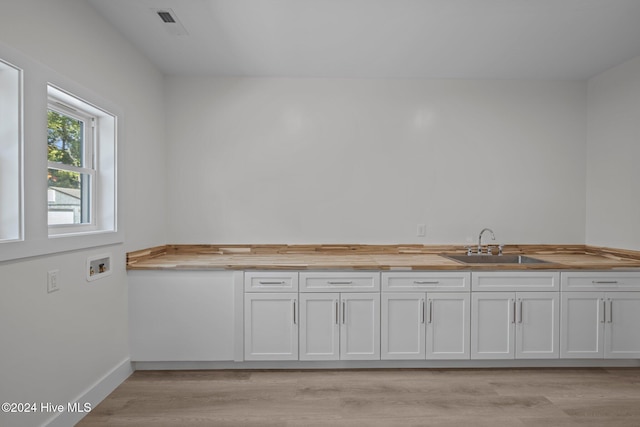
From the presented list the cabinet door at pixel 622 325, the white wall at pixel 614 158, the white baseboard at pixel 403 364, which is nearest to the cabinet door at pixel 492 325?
the white baseboard at pixel 403 364

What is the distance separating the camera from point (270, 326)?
2.72m

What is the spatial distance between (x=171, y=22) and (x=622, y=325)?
410cm

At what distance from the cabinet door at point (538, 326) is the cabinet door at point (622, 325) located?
0.41 meters

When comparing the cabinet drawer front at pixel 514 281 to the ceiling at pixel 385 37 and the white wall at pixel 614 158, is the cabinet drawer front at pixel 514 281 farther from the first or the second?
the ceiling at pixel 385 37

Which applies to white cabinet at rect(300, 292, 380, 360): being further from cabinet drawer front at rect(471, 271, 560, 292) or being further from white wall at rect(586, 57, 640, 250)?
white wall at rect(586, 57, 640, 250)

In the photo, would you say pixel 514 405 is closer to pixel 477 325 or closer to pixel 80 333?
pixel 477 325

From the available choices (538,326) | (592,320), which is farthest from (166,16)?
(592,320)

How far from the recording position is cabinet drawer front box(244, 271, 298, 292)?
272 cm

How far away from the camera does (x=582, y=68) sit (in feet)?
10.2

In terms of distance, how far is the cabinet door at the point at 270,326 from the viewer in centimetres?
271

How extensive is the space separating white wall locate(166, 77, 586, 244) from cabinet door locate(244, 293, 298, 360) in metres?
0.76

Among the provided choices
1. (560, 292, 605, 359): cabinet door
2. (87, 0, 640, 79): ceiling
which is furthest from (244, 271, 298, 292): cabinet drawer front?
(560, 292, 605, 359): cabinet door

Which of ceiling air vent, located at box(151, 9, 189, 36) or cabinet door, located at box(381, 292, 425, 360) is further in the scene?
cabinet door, located at box(381, 292, 425, 360)

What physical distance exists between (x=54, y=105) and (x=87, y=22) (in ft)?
1.90
